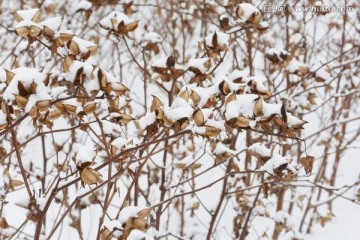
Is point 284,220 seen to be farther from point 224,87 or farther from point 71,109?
point 71,109

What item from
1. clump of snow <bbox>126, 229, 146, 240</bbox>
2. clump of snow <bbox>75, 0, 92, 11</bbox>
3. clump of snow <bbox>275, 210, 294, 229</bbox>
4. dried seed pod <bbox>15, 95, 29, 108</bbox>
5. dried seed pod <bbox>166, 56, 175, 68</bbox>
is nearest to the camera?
dried seed pod <bbox>15, 95, 29, 108</bbox>

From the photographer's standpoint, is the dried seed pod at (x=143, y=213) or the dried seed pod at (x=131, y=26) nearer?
the dried seed pod at (x=143, y=213)

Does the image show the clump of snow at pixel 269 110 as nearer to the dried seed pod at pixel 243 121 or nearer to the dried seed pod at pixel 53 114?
the dried seed pod at pixel 243 121

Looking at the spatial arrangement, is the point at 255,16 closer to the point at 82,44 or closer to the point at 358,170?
the point at 82,44

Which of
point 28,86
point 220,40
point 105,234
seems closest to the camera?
point 28,86

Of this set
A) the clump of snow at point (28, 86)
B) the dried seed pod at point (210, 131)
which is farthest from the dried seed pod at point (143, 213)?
the clump of snow at point (28, 86)

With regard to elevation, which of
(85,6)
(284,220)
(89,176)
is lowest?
(89,176)

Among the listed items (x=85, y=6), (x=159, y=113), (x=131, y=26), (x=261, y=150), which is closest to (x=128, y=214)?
(x=159, y=113)

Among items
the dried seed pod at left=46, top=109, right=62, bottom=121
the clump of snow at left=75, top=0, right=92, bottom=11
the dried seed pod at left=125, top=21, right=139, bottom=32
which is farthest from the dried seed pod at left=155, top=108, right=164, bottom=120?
the clump of snow at left=75, top=0, right=92, bottom=11

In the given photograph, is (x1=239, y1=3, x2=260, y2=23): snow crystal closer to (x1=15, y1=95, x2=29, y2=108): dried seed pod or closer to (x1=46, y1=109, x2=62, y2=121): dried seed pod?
(x1=46, y1=109, x2=62, y2=121): dried seed pod

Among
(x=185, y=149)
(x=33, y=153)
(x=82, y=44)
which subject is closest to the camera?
(x=82, y=44)

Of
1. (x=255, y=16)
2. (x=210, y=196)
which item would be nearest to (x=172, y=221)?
(x=210, y=196)

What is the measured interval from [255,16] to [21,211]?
2.47 metres

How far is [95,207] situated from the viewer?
3.66m
